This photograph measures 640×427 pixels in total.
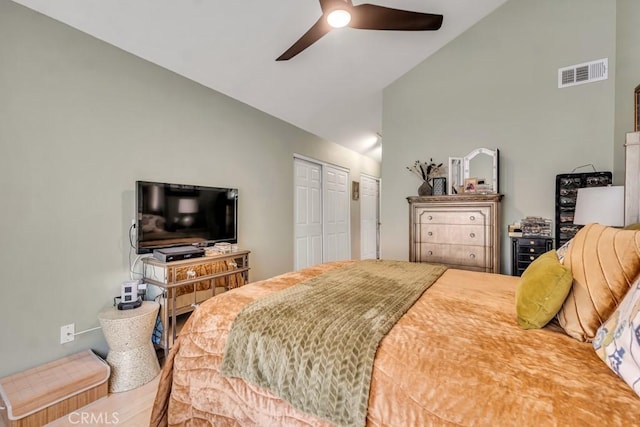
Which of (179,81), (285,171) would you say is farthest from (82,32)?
(285,171)

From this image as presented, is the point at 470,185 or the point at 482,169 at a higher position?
the point at 482,169

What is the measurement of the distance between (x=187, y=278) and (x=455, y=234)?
2.54 m

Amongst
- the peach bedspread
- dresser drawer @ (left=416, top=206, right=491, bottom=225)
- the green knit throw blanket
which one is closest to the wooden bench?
the peach bedspread

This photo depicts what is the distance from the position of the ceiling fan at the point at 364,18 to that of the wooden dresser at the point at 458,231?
1562 mm

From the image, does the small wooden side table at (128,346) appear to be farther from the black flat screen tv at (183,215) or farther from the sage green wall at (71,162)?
the black flat screen tv at (183,215)

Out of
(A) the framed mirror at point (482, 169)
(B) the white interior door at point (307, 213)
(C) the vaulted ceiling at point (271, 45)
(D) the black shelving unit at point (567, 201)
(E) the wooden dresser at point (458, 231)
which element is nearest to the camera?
(C) the vaulted ceiling at point (271, 45)

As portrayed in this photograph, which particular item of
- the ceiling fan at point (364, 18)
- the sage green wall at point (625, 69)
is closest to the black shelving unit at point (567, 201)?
the sage green wall at point (625, 69)

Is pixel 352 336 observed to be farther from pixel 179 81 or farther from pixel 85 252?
pixel 179 81

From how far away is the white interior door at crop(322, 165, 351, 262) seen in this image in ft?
16.1

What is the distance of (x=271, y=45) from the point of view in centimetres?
270

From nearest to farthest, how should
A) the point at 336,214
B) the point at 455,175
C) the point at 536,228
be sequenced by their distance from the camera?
the point at 536,228 → the point at 455,175 → the point at 336,214

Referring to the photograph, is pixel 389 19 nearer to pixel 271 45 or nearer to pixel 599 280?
pixel 271 45

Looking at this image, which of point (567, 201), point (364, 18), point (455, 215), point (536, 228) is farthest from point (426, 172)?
point (364, 18)

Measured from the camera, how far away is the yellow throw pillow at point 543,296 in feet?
3.24
